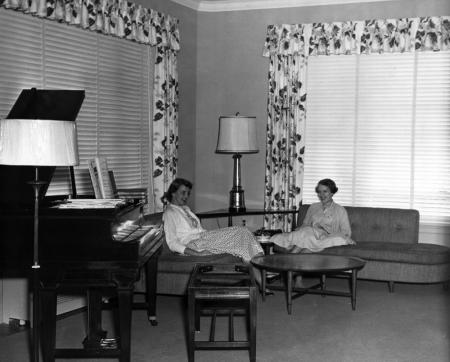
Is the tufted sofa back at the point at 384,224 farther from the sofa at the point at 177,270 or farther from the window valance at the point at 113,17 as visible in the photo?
the window valance at the point at 113,17

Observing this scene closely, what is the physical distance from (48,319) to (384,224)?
13.2 feet

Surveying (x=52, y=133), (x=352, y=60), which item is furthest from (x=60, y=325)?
(x=352, y=60)

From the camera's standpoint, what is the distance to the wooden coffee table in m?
5.92

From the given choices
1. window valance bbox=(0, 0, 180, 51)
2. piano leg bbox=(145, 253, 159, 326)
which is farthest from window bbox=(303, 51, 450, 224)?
piano leg bbox=(145, 253, 159, 326)

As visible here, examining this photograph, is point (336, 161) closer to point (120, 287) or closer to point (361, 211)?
point (361, 211)

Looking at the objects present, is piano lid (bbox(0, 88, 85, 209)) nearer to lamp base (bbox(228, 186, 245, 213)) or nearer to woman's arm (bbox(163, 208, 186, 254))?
woman's arm (bbox(163, 208, 186, 254))

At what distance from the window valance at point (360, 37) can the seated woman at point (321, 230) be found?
58.6 inches

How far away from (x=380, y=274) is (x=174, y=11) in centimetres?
339

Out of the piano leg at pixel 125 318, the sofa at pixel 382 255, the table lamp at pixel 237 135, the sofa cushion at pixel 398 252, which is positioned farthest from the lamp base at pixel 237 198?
the piano leg at pixel 125 318

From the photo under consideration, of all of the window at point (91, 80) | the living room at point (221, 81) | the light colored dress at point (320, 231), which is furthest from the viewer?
the living room at point (221, 81)

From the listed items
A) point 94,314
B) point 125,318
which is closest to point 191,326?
point 125,318

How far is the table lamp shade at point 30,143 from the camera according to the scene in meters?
3.81

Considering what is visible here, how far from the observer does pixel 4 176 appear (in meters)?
4.44

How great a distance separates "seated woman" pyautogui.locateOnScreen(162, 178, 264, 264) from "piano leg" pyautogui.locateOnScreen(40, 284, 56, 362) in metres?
2.05
